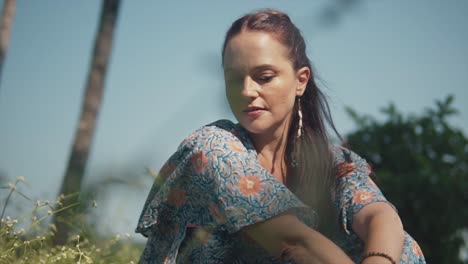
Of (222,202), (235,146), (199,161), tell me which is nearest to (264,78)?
(235,146)

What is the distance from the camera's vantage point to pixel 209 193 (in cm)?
222

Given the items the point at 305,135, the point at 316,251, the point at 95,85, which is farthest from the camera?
the point at 95,85

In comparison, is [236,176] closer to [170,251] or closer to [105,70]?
[170,251]

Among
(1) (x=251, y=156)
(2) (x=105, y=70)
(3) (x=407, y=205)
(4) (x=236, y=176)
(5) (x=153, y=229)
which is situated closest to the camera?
(4) (x=236, y=176)

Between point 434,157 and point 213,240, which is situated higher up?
point 213,240

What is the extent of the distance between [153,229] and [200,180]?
0.36 metres

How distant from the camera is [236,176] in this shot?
7.04 ft

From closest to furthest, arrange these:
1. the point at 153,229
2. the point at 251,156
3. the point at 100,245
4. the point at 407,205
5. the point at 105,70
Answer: the point at 251,156 < the point at 153,229 < the point at 100,245 < the point at 105,70 < the point at 407,205

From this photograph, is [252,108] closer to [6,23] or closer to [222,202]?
[222,202]

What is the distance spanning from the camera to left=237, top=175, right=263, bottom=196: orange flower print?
2.13m

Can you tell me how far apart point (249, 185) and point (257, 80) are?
455 mm

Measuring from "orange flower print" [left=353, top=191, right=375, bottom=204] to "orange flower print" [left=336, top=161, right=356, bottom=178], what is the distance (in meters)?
0.13

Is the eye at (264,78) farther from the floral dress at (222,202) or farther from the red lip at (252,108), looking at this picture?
the floral dress at (222,202)

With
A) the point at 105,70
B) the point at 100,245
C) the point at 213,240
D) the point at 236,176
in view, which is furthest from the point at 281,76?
the point at 105,70
